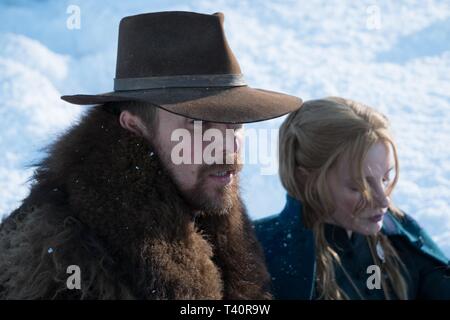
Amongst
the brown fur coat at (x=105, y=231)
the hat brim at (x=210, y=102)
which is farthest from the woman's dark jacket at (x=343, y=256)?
the hat brim at (x=210, y=102)

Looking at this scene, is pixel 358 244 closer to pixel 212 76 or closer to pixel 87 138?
pixel 212 76

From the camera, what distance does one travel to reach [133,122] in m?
2.34

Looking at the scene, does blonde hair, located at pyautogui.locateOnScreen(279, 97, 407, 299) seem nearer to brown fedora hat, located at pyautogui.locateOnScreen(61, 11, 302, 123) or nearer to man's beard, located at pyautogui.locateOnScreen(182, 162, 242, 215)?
brown fedora hat, located at pyautogui.locateOnScreen(61, 11, 302, 123)

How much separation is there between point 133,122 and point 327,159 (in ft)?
3.25

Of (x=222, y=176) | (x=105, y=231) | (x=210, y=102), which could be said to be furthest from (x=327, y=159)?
(x=105, y=231)

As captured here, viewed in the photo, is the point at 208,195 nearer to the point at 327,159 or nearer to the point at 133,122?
the point at 133,122

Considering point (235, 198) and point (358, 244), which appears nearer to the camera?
point (235, 198)

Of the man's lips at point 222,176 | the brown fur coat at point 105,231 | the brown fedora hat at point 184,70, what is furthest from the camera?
the man's lips at point 222,176

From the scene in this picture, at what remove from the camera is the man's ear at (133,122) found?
2338mm

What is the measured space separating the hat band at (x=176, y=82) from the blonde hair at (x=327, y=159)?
25.1 inches

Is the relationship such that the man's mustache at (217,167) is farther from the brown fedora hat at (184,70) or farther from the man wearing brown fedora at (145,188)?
the brown fedora hat at (184,70)

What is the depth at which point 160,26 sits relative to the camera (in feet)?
7.84
